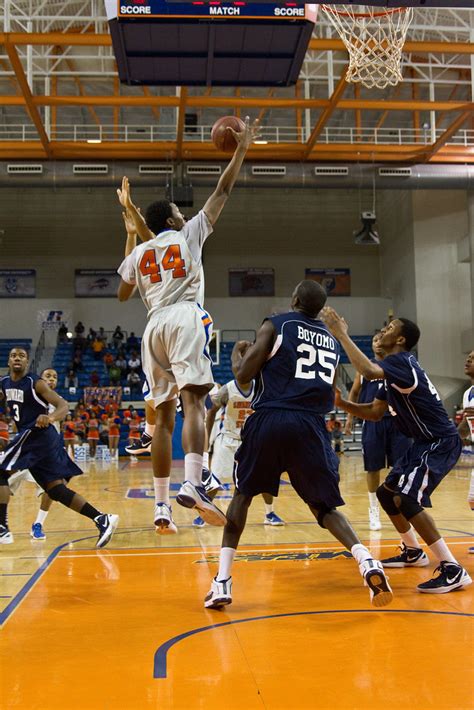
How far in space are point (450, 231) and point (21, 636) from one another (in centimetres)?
2455

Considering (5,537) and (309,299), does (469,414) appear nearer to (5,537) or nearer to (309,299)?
(309,299)

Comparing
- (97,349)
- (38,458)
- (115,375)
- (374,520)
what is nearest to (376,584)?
(374,520)

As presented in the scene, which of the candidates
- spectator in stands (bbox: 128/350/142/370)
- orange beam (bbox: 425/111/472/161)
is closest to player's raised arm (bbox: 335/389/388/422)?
orange beam (bbox: 425/111/472/161)

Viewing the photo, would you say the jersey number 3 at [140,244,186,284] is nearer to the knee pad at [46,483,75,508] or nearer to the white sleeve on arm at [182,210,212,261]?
the white sleeve on arm at [182,210,212,261]

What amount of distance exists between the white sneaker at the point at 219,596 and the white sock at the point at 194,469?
0.62m

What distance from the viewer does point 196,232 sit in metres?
4.88

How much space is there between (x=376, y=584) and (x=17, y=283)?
26723 mm

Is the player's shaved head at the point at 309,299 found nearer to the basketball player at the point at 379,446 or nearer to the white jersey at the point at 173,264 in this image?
the white jersey at the point at 173,264

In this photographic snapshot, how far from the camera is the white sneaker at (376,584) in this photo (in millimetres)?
→ 4125

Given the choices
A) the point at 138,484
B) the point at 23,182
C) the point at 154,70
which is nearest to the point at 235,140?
the point at 154,70

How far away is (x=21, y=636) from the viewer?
3.91 m

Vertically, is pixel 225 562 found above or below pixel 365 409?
below

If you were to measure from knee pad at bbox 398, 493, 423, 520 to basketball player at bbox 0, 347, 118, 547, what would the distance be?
296 cm

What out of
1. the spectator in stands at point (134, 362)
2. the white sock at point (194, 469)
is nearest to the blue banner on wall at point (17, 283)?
the spectator in stands at point (134, 362)
